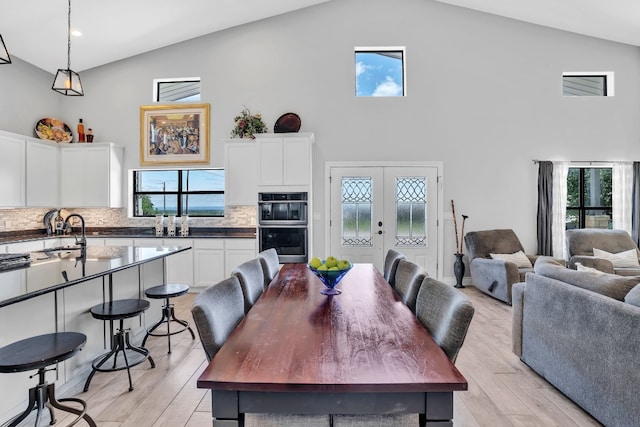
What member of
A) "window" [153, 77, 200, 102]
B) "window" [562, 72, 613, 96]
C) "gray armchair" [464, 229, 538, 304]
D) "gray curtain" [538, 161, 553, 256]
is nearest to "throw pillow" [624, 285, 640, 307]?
"gray armchair" [464, 229, 538, 304]

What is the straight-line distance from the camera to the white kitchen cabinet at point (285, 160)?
→ 5.00 metres

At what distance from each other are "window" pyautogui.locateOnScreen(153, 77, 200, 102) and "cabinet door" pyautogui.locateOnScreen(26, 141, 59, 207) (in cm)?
184

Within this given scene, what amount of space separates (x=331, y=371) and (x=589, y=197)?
21.1ft

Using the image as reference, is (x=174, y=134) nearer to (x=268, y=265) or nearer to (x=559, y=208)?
→ (x=268, y=265)

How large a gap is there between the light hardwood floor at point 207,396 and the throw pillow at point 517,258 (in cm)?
199

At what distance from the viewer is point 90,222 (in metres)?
5.89

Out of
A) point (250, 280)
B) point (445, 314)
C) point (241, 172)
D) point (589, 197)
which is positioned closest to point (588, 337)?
point (445, 314)

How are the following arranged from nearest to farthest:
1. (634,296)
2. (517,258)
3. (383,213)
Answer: (634,296) → (517,258) → (383,213)

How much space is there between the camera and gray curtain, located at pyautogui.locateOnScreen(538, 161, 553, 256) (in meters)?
5.41

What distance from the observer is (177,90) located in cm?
586

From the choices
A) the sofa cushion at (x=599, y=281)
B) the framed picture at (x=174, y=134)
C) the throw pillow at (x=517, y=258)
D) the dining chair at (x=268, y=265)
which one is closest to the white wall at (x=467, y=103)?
the throw pillow at (x=517, y=258)

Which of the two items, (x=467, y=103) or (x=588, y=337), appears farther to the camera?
(x=467, y=103)

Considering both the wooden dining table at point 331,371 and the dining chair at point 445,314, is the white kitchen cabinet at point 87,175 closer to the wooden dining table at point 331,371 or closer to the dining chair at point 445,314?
the wooden dining table at point 331,371

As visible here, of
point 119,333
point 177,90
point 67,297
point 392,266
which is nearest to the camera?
point 67,297
